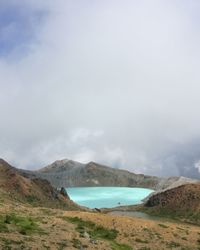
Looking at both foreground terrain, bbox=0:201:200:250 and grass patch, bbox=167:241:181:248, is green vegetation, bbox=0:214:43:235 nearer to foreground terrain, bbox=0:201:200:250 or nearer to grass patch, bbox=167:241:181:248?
foreground terrain, bbox=0:201:200:250

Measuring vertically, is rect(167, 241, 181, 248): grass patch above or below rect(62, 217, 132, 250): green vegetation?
below

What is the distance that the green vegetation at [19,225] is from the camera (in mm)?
64438

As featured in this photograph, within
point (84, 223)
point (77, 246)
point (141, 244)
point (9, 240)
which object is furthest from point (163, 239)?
point (9, 240)

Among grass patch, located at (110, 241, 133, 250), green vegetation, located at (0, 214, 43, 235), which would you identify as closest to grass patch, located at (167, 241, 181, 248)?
grass patch, located at (110, 241, 133, 250)

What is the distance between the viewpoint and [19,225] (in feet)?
230

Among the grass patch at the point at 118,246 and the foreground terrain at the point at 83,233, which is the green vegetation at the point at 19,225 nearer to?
the foreground terrain at the point at 83,233

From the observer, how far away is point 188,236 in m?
91.0

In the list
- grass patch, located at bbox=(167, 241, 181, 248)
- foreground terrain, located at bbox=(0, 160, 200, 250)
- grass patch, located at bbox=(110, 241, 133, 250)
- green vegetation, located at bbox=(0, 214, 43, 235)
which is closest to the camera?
foreground terrain, located at bbox=(0, 160, 200, 250)

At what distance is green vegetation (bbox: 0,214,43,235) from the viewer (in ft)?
211

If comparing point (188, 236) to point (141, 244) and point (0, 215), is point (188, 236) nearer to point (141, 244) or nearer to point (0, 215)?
point (141, 244)

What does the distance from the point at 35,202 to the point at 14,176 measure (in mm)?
23853

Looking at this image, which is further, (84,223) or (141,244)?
(84,223)

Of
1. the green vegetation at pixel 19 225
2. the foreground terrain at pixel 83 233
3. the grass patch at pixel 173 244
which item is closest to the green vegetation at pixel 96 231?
the foreground terrain at pixel 83 233

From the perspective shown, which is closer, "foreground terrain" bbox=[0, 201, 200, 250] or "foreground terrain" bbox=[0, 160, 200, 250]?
"foreground terrain" bbox=[0, 160, 200, 250]
